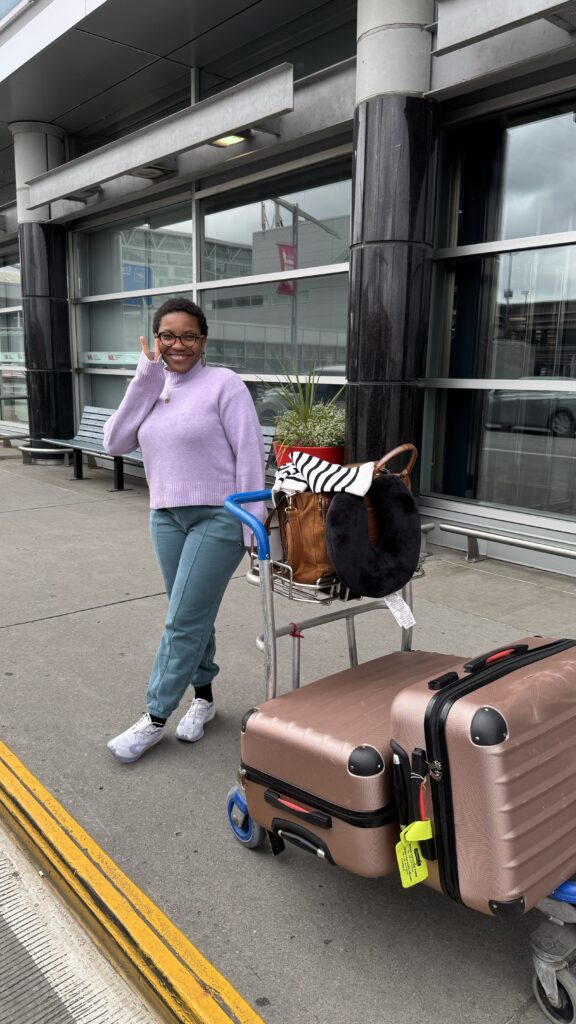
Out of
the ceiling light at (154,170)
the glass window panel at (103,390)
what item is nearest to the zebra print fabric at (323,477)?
the ceiling light at (154,170)

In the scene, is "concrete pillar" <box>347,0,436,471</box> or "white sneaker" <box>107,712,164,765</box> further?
"concrete pillar" <box>347,0,436,471</box>

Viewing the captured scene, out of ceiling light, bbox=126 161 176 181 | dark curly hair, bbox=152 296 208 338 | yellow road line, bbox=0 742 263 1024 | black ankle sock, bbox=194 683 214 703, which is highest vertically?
ceiling light, bbox=126 161 176 181

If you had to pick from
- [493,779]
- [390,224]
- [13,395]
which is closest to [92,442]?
[13,395]

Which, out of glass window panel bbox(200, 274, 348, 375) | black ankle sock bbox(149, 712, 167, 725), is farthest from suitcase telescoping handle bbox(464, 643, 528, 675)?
glass window panel bbox(200, 274, 348, 375)

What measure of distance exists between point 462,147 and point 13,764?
6.18 metres

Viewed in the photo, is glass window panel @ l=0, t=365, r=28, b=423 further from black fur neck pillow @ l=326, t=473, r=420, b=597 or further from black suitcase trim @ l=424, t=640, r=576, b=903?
black suitcase trim @ l=424, t=640, r=576, b=903

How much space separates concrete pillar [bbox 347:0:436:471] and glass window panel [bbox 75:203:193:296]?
4307 millimetres

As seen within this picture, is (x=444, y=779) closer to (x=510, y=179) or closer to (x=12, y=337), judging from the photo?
(x=510, y=179)

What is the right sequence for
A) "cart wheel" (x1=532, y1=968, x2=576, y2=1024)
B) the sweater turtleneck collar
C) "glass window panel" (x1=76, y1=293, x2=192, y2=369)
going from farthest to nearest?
"glass window panel" (x1=76, y1=293, x2=192, y2=369)
the sweater turtleneck collar
"cart wheel" (x1=532, y1=968, x2=576, y2=1024)

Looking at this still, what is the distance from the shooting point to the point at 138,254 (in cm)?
1097

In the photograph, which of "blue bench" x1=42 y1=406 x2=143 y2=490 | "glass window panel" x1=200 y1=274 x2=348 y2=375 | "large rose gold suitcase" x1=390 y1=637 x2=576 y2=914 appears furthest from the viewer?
"blue bench" x1=42 y1=406 x2=143 y2=490

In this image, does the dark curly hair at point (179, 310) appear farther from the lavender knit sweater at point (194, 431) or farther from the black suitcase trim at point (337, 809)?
the black suitcase trim at point (337, 809)

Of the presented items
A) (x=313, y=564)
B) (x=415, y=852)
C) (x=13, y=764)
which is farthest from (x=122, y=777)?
(x=415, y=852)

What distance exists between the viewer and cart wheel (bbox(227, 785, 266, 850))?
2518mm
